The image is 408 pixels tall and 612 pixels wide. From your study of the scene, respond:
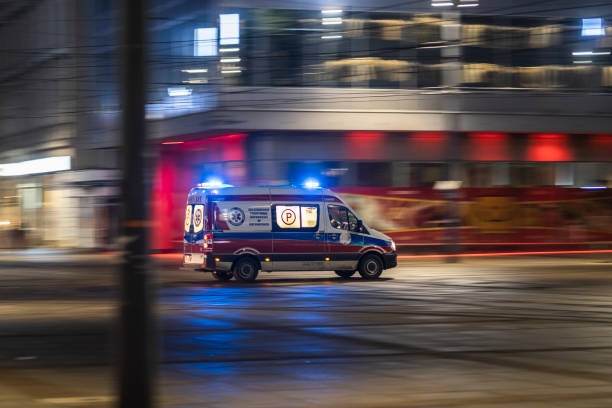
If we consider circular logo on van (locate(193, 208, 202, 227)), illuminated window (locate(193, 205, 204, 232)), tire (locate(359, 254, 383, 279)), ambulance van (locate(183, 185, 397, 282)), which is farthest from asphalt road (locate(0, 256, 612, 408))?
circular logo on van (locate(193, 208, 202, 227))

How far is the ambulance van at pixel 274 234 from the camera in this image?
70.7 ft

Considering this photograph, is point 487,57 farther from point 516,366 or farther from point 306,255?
point 516,366

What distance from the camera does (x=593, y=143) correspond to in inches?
1437

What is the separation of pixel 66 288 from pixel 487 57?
21102 millimetres

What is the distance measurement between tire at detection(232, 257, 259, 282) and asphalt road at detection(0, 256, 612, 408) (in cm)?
43

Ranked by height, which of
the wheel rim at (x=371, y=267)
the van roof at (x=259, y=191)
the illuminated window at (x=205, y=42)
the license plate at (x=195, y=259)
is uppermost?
the illuminated window at (x=205, y=42)

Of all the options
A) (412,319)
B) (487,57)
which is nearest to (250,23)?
(487,57)

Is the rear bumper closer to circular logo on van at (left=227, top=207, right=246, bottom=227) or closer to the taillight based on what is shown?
circular logo on van at (left=227, top=207, right=246, bottom=227)

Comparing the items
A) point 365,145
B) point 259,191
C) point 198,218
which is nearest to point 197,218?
point 198,218

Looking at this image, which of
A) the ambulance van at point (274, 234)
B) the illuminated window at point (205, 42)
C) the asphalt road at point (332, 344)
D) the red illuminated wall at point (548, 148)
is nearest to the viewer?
the asphalt road at point (332, 344)

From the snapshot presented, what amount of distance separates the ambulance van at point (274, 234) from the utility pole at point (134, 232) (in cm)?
1518

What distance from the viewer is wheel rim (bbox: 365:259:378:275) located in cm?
2239

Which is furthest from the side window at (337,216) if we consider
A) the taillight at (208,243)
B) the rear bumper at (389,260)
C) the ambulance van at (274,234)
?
the taillight at (208,243)

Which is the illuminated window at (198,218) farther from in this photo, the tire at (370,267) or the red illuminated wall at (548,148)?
the red illuminated wall at (548,148)
